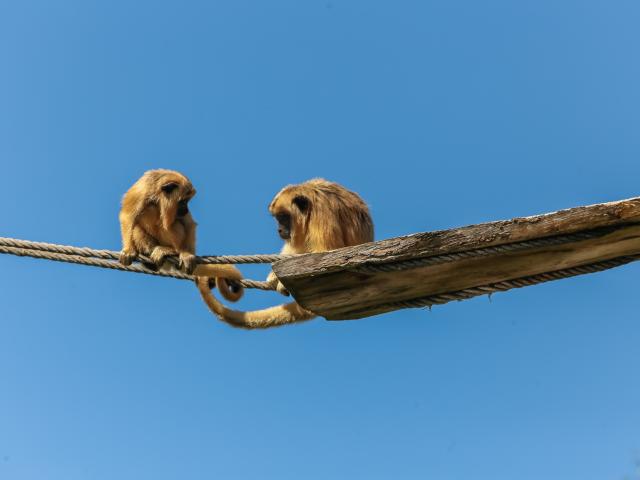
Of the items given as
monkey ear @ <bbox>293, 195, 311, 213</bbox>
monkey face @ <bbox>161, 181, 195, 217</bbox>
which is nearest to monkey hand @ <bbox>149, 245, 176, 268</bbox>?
monkey face @ <bbox>161, 181, 195, 217</bbox>

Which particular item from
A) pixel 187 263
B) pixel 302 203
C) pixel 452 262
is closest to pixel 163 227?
pixel 187 263

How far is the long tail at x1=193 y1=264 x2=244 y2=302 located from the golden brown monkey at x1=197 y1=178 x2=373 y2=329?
132 millimetres

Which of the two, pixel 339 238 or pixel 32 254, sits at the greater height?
pixel 339 238

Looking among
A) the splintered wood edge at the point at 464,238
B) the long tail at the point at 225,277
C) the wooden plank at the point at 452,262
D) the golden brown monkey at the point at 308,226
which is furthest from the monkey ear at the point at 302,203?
the splintered wood edge at the point at 464,238

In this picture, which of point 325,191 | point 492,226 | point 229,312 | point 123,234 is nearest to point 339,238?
point 325,191

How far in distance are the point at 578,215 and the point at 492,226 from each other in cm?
47

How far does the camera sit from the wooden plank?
431cm

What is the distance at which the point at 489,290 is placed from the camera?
15.8 ft

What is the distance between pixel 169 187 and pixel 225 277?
1293mm

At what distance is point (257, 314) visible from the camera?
8.85 metres

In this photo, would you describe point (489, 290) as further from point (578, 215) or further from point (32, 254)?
point (32, 254)

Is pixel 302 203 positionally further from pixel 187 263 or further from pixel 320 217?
pixel 187 263

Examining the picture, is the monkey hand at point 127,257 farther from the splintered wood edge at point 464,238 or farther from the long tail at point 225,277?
the splintered wood edge at point 464,238

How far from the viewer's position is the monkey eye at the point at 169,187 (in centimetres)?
909
